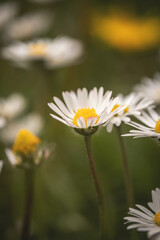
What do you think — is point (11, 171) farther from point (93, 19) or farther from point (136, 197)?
point (93, 19)

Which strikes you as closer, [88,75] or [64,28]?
[88,75]

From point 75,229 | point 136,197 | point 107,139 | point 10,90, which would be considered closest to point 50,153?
point 75,229

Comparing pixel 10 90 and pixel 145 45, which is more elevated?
pixel 145 45

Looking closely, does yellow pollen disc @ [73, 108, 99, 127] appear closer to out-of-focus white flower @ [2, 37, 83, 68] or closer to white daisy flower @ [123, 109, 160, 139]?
white daisy flower @ [123, 109, 160, 139]

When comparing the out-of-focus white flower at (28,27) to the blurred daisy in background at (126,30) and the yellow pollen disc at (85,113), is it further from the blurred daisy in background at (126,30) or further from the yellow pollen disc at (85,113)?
the yellow pollen disc at (85,113)

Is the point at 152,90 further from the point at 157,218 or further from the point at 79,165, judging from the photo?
the point at 157,218

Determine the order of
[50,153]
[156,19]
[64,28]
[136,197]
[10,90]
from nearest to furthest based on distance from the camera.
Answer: [50,153] → [136,197] → [10,90] → [156,19] → [64,28]

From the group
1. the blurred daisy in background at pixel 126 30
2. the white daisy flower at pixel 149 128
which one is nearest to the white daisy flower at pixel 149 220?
the white daisy flower at pixel 149 128

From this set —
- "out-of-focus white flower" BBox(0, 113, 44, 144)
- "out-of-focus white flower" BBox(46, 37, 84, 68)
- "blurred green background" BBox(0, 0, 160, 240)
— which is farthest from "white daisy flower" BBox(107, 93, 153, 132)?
"out-of-focus white flower" BBox(46, 37, 84, 68)
